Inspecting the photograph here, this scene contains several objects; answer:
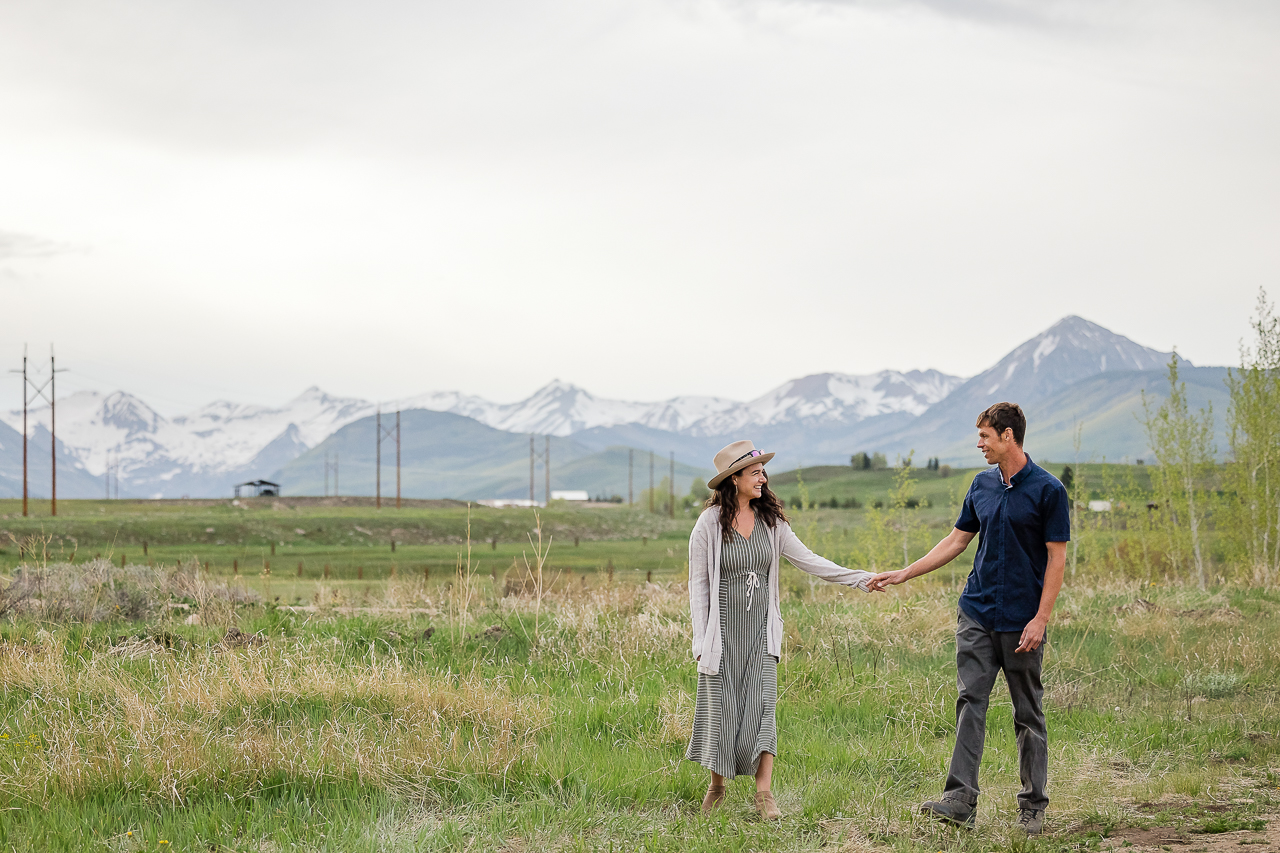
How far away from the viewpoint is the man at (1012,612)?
6.27 m

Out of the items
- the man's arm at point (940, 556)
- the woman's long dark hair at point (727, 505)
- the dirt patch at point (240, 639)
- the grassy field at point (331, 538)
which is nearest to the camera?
the woman's long dark hair at point (727, 505)

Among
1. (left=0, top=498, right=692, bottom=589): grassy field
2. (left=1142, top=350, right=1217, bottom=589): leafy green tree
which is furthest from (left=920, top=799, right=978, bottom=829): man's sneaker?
(left=1142, top=350, right=1217, bottom=589): leafy green tree

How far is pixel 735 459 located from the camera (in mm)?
6617

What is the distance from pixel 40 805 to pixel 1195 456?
115 feet

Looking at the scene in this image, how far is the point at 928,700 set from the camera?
9609mm

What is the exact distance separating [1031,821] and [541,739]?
3.73 metres

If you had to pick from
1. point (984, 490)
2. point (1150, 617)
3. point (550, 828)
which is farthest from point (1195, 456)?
point (550, 828)

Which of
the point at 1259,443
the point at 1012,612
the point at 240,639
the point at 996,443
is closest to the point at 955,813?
the point at 1012,612

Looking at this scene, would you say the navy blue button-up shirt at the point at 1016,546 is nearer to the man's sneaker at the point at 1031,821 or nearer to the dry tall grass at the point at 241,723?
the man's sneaker at the point at 1031,821

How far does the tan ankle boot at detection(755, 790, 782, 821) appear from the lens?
6223 mm

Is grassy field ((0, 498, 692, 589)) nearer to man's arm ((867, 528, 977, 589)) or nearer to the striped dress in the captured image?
the striped dress

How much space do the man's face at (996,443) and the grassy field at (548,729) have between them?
2377 millimetres

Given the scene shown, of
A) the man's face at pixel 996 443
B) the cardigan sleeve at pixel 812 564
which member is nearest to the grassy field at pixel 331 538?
the cardigan sleeve at pixel 812 564

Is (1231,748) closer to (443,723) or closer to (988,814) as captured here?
(988,814)
